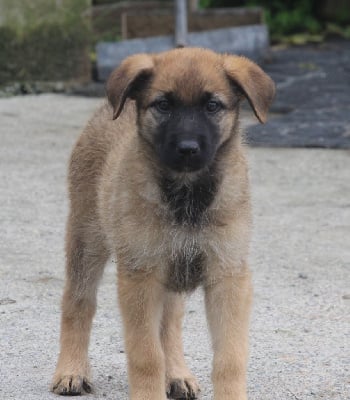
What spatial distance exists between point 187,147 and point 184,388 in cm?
105

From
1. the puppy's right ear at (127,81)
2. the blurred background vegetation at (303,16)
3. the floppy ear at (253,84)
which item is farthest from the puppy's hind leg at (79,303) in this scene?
the blurred background vegetation at (303,16)

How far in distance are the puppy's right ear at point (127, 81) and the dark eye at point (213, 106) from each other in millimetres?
273

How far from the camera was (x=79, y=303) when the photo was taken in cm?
459

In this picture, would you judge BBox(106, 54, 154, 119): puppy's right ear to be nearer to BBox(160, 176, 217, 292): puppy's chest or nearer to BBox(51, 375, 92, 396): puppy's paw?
BBox(160, 176, 217, 292): puppy's chest

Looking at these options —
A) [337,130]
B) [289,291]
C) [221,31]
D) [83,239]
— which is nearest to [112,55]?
[221,31]

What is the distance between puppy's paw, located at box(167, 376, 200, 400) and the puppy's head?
0.92m

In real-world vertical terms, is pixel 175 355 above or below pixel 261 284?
above

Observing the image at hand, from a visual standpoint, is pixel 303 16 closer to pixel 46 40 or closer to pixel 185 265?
pixel 46 40

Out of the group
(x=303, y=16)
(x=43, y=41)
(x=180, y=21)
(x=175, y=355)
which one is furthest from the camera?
(x=303, y=16)

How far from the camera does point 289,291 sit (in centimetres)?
574

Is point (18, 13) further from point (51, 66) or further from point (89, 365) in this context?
point (89, 365)

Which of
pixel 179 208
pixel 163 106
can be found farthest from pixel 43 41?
pixel 179 208

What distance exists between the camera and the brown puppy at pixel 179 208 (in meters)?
3.99

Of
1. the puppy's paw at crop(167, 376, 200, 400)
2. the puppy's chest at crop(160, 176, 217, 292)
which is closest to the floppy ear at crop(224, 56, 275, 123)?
the puppy's chest at crop(160, 176, 217, 292)
